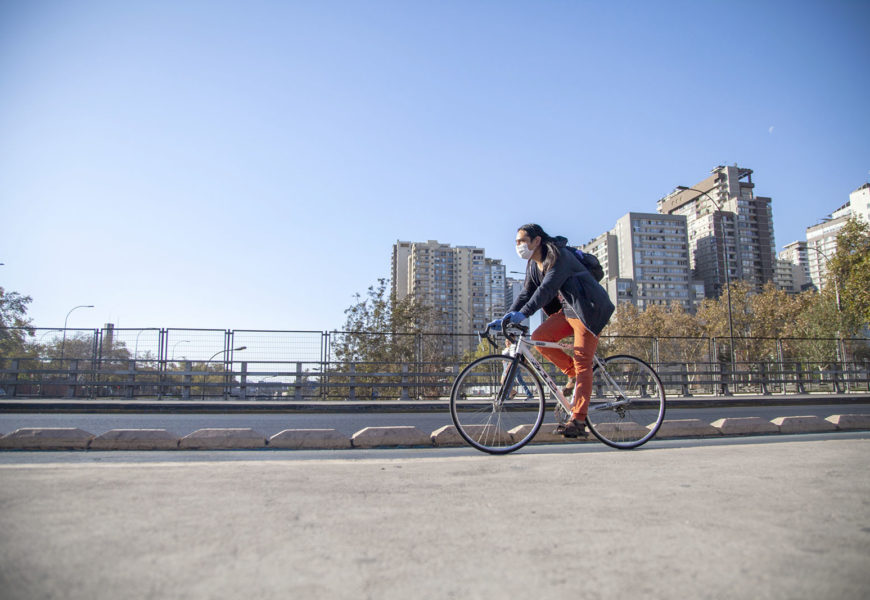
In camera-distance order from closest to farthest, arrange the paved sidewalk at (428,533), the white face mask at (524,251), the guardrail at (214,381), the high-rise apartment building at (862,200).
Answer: the paved sidewalk at (428,533) < the white face mask at (524,251) < the guardrail at (214,381) < the high-rise apartment building at (862,200)

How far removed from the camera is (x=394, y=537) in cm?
179

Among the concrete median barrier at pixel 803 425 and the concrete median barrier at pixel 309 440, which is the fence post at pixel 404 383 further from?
the concrete median barrier at pixel 309 440

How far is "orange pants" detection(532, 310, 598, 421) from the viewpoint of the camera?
4559 mm

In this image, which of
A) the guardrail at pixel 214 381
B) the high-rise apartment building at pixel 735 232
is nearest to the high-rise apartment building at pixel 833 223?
the high-rise apartment building at pixel 735 232

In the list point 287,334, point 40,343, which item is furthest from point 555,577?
point 40,343

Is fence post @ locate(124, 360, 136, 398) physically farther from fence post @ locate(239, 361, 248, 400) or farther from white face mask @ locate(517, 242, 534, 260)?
white face mask @ locate(517, 242, 534, 260)

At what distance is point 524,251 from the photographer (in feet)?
16.0

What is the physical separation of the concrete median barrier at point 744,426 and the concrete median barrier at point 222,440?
448 cm

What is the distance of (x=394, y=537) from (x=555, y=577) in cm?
55

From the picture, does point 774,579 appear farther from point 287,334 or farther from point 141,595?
point 287,334

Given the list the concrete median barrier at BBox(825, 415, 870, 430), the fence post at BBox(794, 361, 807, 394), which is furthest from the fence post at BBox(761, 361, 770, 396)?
the concrete median barrier at BBox(825, 415, 870, 430)

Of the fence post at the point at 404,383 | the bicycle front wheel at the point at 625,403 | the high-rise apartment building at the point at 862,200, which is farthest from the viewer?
the high-rise apartment building at the point at 862,200

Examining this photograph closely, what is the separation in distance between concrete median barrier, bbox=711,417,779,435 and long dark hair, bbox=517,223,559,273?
2667mm

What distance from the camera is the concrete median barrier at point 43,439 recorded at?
416 centimetres
